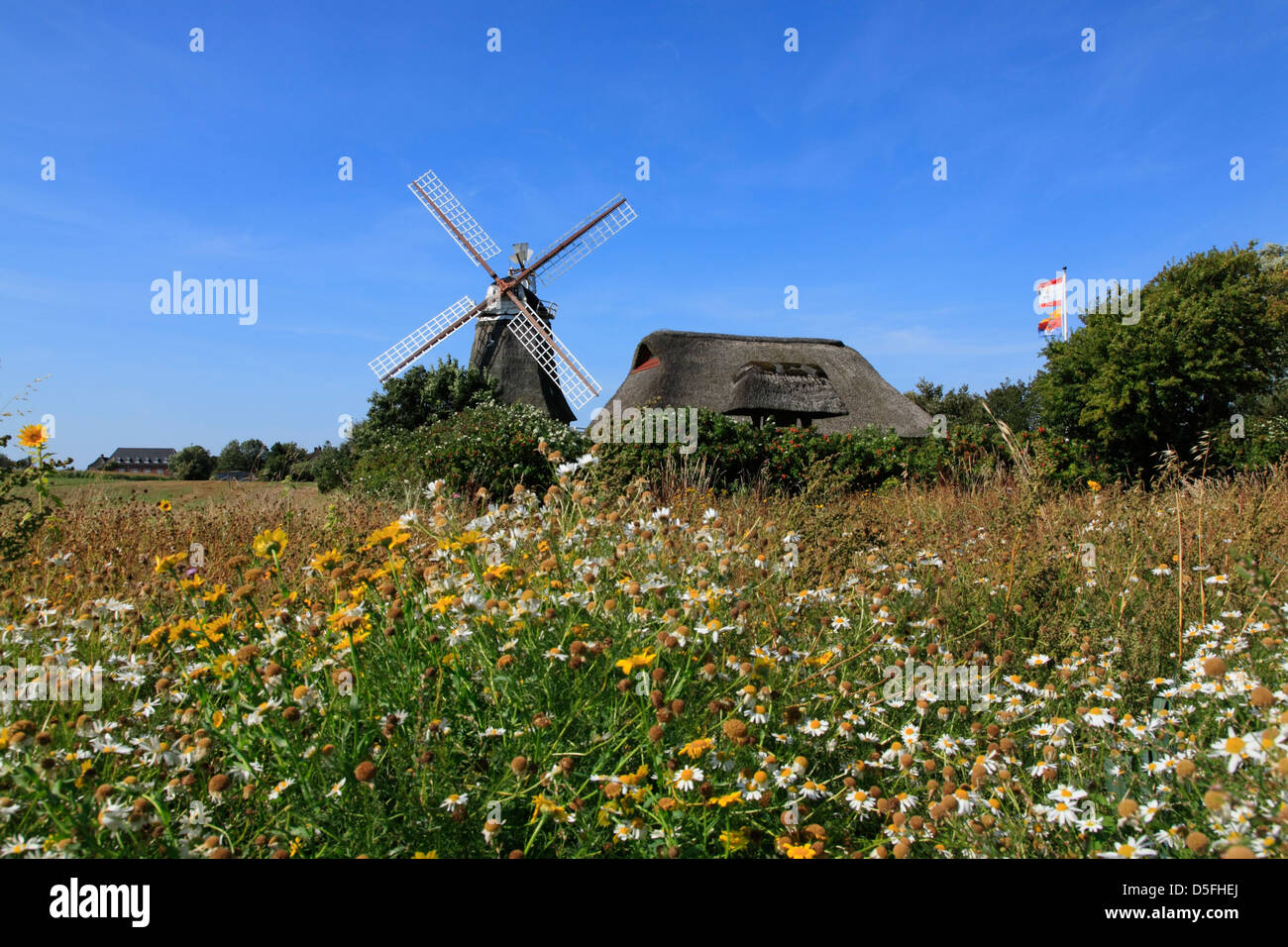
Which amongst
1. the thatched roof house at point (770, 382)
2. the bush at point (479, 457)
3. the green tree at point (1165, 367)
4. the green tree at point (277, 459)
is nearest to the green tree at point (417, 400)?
the green tree at point (277, 459)

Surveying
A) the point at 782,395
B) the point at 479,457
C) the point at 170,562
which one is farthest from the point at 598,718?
the point at 782,395

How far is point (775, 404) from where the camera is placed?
20.9 meters

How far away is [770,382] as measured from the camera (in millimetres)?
21531

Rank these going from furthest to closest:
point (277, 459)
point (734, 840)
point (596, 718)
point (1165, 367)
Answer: point (1165, 367)
point (277, 459)
point (596, 718)
point (734, 840)

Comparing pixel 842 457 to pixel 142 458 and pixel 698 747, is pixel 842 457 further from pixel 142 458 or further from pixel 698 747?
pixel 142 458

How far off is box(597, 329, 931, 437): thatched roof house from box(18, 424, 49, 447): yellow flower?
1756cm

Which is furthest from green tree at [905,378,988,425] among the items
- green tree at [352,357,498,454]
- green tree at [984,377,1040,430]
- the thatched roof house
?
green tree at [352,357,498,454]

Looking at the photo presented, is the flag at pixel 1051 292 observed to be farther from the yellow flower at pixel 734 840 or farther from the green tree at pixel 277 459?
the yellow flower at pixel 734 840

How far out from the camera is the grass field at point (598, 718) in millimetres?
1794

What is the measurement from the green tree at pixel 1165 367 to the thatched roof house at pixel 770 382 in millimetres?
4662

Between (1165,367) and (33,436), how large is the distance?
21636 mm
